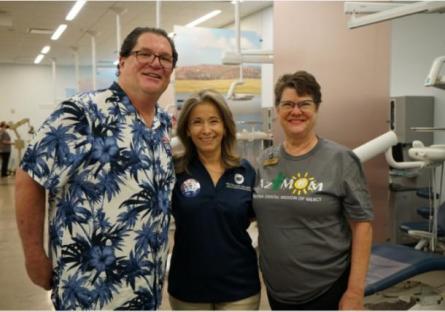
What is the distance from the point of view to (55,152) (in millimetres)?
1437

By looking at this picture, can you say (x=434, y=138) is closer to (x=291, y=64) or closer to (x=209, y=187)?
(x=291, y=64)

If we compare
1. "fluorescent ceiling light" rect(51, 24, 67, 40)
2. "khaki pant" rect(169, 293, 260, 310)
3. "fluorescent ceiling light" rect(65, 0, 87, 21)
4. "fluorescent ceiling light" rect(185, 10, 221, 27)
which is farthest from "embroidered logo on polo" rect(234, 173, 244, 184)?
"fluorescent ceiling light" rect(51, 24, 67, 40)

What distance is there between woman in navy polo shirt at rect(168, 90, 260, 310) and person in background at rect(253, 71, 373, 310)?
0.10 m

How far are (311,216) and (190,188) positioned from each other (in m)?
0.46

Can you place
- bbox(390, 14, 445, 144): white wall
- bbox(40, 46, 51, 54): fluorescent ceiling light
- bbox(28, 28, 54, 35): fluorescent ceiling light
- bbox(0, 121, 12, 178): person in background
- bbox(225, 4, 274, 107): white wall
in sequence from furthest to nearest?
bbox(0, 121, 12, 178): person in background
bbox(40, 46, 51, 54): fluorescent ceiling light
bbox(28, 28, 54, 35): fluorescent ceiling light
bbox(225, 4, 274, 107): white wall
bbox(390, 14, 445, 144): white wall

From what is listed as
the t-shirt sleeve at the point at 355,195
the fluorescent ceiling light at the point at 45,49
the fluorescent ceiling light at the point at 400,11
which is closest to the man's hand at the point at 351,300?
the t-shirt sleeve at the point at 355,195

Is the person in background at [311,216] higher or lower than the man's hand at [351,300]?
higher

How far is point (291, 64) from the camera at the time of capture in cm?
313

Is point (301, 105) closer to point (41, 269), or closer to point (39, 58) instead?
point (41, 269)

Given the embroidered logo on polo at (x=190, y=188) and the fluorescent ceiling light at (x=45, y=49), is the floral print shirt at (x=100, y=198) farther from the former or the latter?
the fluorescent ceiling light at (x=45, y=49)

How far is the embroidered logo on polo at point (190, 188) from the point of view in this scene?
5.70 ft

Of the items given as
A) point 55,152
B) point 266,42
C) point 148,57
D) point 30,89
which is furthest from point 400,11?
point 30,89

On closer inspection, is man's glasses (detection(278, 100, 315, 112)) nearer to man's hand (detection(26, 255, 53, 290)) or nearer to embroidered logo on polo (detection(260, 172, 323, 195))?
embroidered logo on polo (detection(260, 172, 323, 195))

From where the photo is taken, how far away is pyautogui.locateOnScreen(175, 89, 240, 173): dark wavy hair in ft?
5.95
